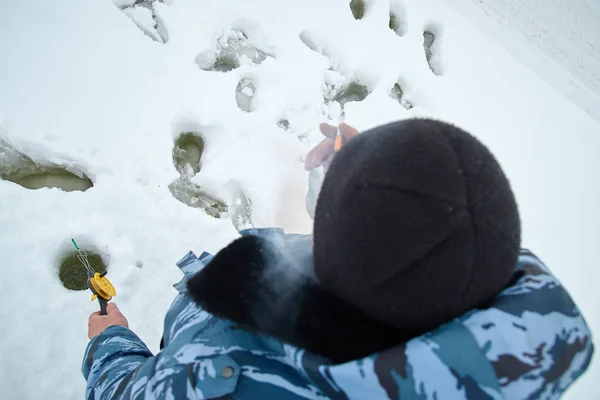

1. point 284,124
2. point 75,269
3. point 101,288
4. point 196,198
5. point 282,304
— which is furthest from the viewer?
point 284,124

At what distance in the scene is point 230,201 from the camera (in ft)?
3.74

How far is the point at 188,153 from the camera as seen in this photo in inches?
46.7

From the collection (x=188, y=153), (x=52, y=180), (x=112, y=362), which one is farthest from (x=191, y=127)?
(x=112, y=362)

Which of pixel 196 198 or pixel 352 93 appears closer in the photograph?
pixel 196 198

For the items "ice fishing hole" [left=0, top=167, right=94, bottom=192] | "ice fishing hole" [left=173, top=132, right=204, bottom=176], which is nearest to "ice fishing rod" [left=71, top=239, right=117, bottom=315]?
"ice fishing hole" [left=0, top=167, right=94, bottom=192]

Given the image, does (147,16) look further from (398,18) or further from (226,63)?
(398,18)

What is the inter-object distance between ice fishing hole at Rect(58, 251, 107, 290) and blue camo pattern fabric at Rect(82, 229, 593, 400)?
1.88 feet

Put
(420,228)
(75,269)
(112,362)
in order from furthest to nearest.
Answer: (75,269) → (112,362) → (420,228)

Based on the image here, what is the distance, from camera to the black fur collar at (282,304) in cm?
37

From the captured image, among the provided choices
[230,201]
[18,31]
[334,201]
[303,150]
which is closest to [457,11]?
[303,150]

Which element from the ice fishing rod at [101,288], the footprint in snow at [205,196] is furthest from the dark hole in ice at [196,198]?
the ice fishing rod at [101,288]

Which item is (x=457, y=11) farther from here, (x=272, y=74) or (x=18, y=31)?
(x=18, y=31)

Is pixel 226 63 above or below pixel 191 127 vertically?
above

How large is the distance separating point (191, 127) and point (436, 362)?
1.02 meters
